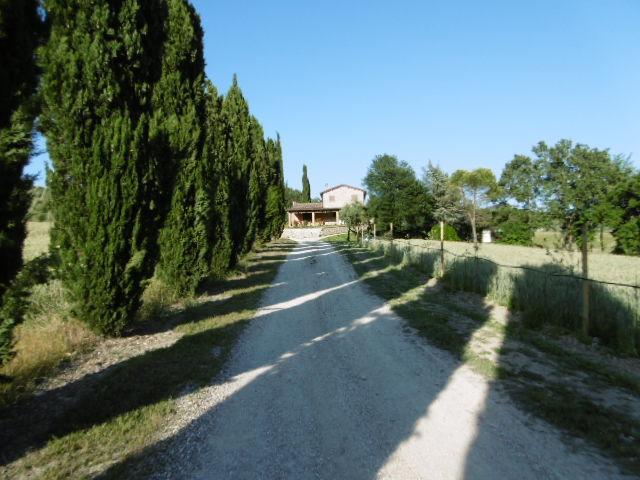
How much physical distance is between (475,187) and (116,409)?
205 feet

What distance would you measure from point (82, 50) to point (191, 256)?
17.1 feet

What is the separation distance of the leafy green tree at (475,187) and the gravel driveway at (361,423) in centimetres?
5080

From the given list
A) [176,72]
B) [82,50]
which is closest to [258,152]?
[176,72]

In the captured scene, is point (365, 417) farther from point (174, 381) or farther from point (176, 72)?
point (176, 72)

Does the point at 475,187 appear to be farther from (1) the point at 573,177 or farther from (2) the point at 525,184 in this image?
(1) the point at 573,177

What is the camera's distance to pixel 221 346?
20.2 feet

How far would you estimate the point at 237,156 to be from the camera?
17078mm

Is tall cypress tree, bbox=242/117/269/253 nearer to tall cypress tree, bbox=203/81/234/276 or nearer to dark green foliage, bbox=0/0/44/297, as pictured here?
tall cypress tree, bbox=203/81/234/276

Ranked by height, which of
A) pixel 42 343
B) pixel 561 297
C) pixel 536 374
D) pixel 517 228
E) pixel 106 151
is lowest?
pixel 536 374

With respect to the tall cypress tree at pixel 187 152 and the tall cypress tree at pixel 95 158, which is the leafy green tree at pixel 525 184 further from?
the tall cypress tree at pixel 95 158

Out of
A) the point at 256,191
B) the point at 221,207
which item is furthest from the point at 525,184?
the point at 221,207

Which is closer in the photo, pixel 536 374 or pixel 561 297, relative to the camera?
pixel 536 374

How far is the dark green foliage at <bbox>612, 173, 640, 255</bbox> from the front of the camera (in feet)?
79.4

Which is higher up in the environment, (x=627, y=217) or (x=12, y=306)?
(x=627, y=217)
